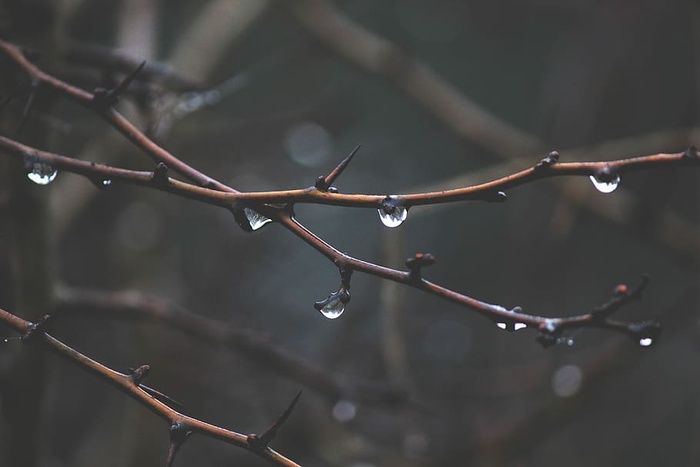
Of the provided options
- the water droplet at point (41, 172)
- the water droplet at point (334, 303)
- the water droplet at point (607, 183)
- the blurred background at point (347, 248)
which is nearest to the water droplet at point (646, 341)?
the water droplet at point (607, 183)

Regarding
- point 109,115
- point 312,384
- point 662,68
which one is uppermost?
point 662,68

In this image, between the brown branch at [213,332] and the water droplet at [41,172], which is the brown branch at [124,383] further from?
the brown branch at [213,332]

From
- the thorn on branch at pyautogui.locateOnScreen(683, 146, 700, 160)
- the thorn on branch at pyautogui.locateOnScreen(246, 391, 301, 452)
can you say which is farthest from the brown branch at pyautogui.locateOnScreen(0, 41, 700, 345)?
the thorn on branch at pyautogui.locateOnScreen(246, 391, 301, 452)

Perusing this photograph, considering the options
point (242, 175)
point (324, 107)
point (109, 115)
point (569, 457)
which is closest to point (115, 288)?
point (242, 175)

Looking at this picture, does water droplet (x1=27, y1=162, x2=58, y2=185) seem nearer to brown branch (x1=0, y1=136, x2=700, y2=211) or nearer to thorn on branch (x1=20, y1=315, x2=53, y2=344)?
brown branch (x1=0, y1=136, x2=700, y2=211)

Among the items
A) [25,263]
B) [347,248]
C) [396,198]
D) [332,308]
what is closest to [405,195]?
[396,198]

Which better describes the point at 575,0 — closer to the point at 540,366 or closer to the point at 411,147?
the point at 411,147
